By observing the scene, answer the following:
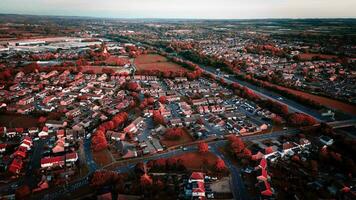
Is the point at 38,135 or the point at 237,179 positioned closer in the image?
the point at 237,179

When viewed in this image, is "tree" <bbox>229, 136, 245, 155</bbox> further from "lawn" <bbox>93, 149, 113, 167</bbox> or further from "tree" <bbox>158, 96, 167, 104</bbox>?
"tree" <bbox>158, 96, 167, 104</bbox>

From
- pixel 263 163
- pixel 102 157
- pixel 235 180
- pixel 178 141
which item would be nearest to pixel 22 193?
pixel 102 157

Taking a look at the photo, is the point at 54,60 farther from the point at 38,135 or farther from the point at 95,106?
the point at 38,135

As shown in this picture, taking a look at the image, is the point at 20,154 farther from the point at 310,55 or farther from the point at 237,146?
the point at 310,55

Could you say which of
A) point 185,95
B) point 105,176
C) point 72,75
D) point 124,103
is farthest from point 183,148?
point 72,75

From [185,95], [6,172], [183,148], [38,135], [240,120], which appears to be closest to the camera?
[6,172]

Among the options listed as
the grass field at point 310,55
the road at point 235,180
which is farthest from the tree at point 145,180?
the grass field at point 310,55

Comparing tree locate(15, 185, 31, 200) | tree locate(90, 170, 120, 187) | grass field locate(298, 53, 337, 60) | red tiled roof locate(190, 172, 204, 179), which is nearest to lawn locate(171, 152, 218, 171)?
red tiled roof locate(190, 172, 204, 179)
